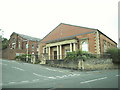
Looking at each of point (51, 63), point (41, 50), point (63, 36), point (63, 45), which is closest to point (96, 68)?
point (51, 63)

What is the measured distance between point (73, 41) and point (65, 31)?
519 centimetres

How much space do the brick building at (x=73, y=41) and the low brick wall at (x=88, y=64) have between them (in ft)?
9.83

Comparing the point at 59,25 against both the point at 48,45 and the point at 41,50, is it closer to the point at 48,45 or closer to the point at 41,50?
the point at 48,45

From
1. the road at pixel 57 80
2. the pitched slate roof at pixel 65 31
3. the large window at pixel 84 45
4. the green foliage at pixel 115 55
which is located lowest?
the road at pixel 57 80

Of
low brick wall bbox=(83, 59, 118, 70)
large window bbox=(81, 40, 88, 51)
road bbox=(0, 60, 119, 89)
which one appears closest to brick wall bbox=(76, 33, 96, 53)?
large window bbox=(81, 40, 88, 51)

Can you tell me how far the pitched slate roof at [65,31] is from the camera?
88.5 ft

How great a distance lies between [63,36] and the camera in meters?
30.5

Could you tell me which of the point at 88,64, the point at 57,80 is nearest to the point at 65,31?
the point at 88,64

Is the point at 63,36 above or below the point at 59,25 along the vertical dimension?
below

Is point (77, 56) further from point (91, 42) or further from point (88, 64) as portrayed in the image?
point (91, 42)

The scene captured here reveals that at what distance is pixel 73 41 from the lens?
86.1ft

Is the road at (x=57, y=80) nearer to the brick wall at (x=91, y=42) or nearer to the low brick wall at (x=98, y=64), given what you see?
the low brick wall at (x=98, y=64)

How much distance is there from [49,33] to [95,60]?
17183 millimetres

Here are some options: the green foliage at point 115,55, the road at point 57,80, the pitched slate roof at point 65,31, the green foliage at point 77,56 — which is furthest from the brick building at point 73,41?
the road at point 57,80
